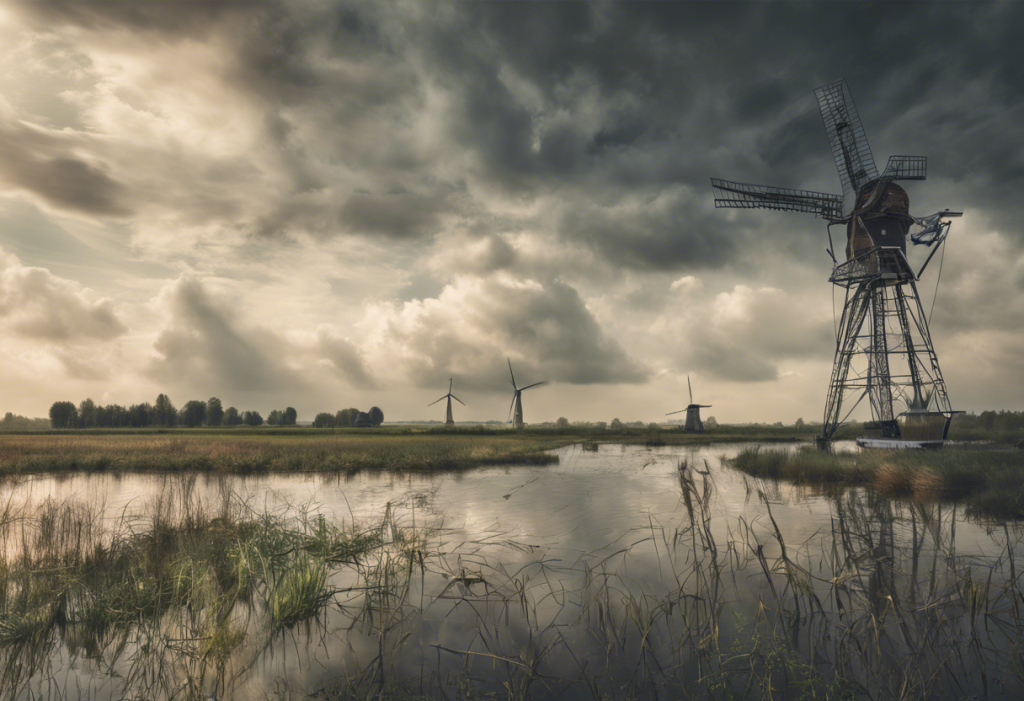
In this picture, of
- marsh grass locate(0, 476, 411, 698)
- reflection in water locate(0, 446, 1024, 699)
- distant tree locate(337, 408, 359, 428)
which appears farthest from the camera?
distant tree locate(337, 408, 359, 428)

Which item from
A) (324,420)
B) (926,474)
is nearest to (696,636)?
(926,474)

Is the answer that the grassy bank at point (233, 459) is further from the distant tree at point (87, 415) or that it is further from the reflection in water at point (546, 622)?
the distant tree at point (87, 415)

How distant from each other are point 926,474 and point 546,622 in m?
19.4

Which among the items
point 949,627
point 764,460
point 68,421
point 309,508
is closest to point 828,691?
point 949,627

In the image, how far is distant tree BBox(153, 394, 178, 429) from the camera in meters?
135

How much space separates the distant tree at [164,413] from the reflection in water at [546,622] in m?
153

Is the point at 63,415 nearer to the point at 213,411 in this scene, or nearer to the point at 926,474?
the point at 213,411

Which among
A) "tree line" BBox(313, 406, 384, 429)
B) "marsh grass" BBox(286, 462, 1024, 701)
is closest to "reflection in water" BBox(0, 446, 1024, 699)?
"marsh grass" BBox(286, 462, 1024, 701)

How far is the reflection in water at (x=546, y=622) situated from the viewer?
5.32 meters

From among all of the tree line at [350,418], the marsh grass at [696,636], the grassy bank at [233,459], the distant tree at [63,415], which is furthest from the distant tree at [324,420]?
the marsh grass at [696,636]

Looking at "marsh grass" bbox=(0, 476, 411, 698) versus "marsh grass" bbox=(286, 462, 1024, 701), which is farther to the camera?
"marsh grass" bbox=(0, 476, 411, 698)

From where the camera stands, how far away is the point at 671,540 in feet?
37.3

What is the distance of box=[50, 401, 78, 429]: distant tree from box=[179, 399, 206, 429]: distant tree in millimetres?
24466

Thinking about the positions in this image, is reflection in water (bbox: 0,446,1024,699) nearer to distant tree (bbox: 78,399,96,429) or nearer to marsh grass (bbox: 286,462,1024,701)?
marsh grass (bbox: 286,462,1024,701)
